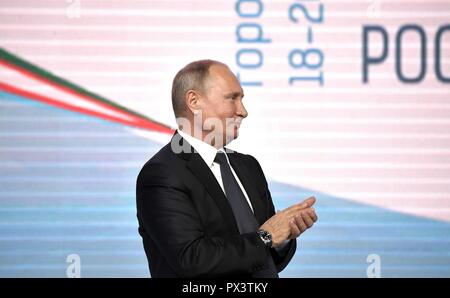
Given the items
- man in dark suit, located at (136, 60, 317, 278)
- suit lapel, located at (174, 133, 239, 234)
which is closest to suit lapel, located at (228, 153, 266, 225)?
man in dark suit, located at (136, 60, 317, 278)

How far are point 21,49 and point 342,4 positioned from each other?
5.49 feet

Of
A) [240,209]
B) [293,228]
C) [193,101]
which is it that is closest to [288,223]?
[293,228]

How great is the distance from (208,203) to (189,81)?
35 centimetres

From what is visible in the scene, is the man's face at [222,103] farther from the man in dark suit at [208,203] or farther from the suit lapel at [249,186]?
the suit lapel at [249,186]

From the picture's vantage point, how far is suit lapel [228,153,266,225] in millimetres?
1782

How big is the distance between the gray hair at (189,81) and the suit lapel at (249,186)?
22cm

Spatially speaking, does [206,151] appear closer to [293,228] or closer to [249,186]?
[249,186]

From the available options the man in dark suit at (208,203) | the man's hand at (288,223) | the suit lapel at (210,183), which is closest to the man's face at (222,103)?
the man in dark suit at (208,203)

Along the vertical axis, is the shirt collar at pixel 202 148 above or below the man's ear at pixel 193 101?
below

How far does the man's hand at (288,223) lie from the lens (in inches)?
63.0

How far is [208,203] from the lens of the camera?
1.65 meters
